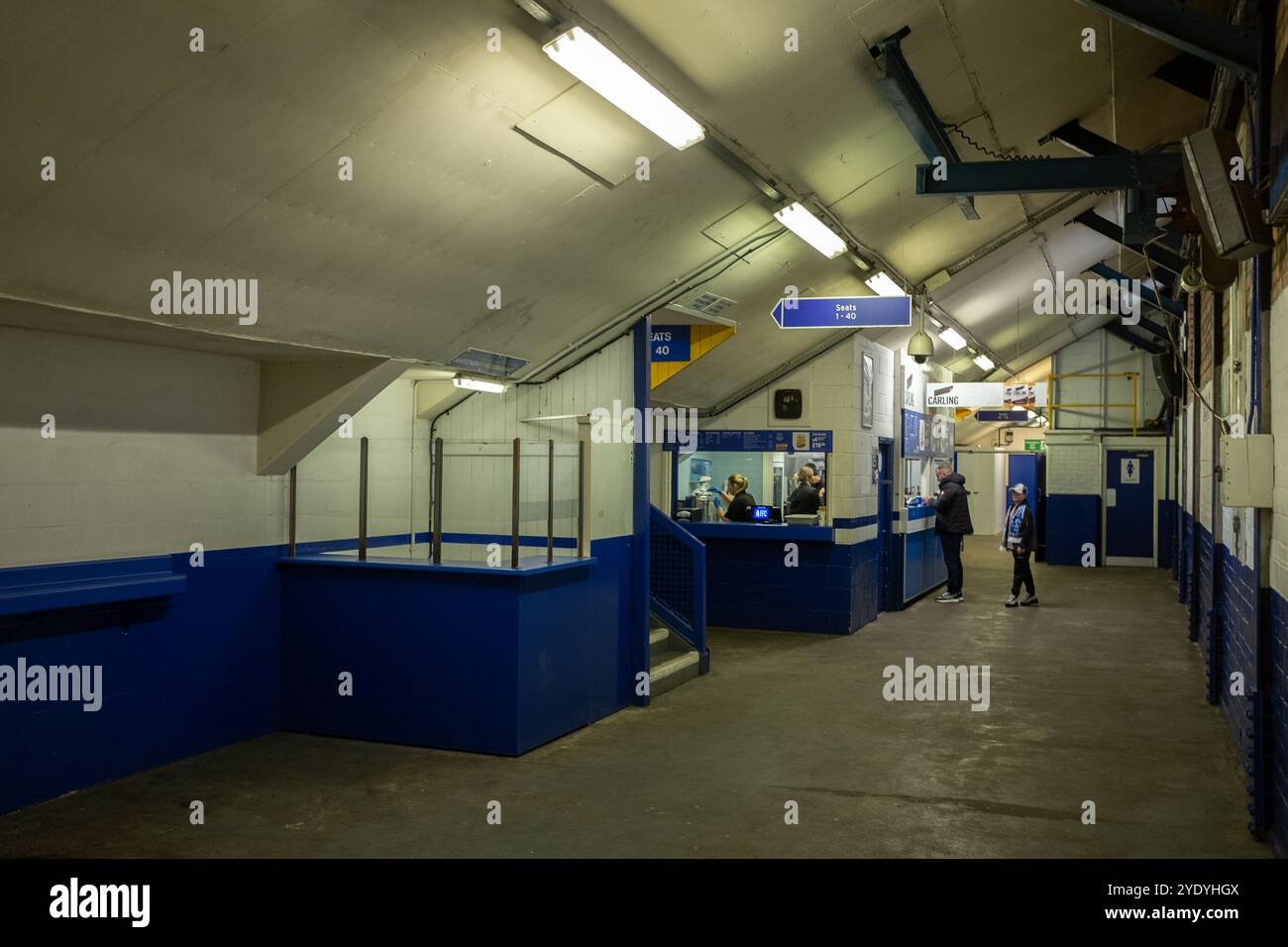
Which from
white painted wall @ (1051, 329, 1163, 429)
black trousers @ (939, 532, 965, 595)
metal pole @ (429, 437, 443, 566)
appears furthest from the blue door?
metal pole @ (429, 437, 443, 566)

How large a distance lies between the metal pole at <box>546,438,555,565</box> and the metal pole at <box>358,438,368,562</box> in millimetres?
1218

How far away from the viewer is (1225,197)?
4.99m

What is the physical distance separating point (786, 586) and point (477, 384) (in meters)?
5.25

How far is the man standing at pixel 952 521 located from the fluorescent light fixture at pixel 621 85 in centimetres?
963

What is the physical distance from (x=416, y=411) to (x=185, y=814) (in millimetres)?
3802

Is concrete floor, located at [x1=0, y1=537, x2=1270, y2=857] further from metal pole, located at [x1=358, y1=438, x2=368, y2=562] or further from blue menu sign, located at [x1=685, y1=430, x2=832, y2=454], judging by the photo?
blue menu sign, located at [x1=685, y1=430, x2=832, y2=454]

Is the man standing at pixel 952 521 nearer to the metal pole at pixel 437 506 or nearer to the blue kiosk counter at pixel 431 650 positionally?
the blue kiosk counter at pixel 431 650

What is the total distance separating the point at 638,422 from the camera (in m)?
8.22

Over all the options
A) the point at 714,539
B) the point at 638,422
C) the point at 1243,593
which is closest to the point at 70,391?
the point at 638,422

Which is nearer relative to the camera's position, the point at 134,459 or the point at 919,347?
the point at 134,459

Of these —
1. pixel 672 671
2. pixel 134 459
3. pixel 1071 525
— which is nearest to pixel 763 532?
pixel 672 671

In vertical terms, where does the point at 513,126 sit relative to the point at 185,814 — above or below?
above

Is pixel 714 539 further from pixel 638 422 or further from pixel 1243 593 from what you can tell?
pixel 1243 593

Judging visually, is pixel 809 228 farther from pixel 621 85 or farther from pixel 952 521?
pixel 952 521
